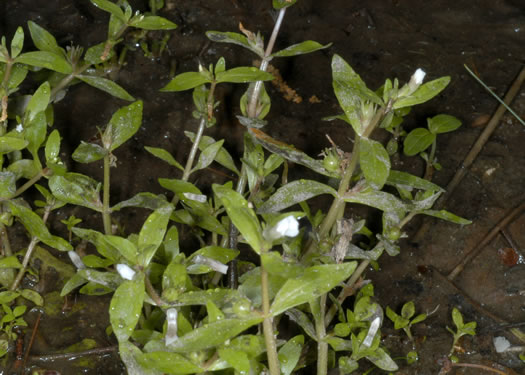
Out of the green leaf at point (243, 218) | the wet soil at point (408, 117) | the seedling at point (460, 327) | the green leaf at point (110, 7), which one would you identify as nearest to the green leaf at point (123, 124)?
the green leaf at point (110, 7)

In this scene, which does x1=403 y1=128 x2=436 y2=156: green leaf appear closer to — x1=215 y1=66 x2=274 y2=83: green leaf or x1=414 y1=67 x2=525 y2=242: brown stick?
x1=414 y1=67 x2=525 y2=242: brown stick

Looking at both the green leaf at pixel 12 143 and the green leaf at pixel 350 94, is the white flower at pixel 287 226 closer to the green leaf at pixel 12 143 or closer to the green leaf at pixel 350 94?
the green leaf at pixel 350 94

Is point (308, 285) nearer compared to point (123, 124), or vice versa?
point (308, 285)

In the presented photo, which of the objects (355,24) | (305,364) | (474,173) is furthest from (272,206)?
(355,24)

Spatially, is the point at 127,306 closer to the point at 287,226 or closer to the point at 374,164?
the point at 287,226

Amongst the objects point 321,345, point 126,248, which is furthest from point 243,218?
point 321,345

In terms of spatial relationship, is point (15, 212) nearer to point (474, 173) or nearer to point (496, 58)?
point (474, 173)
